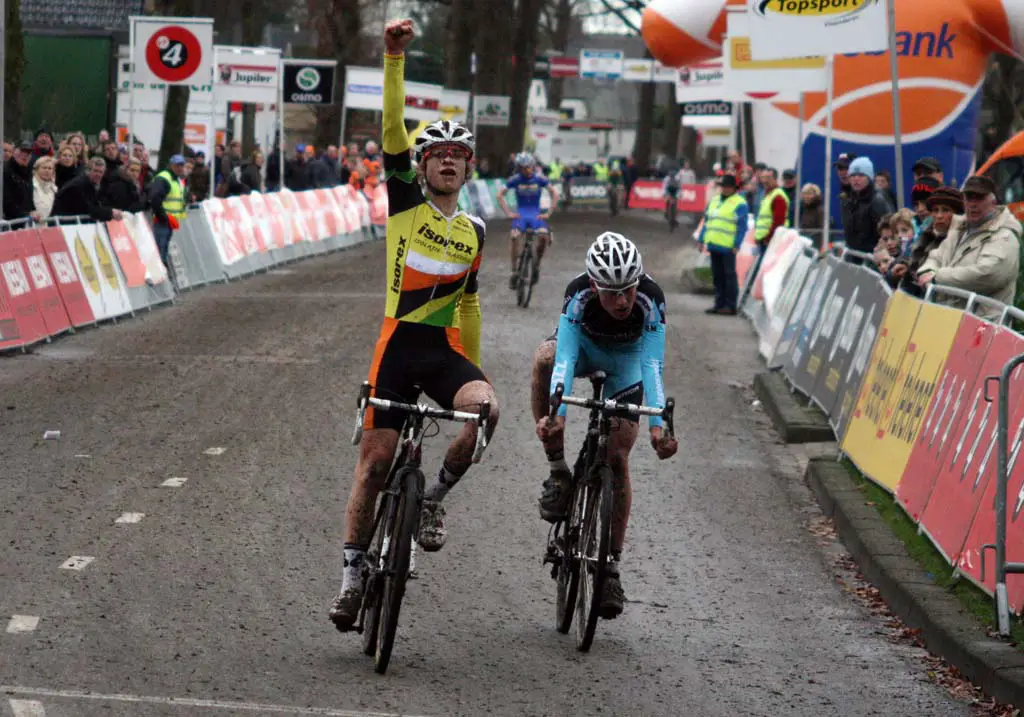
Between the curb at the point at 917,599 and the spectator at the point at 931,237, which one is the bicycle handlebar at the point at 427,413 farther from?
the spectator at the point at 931,237

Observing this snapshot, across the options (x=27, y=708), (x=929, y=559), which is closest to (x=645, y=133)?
(x=929, y=559)

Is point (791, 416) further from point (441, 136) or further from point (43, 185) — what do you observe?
point (43, 185)

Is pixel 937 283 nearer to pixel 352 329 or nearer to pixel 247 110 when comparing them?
pixel 352 329

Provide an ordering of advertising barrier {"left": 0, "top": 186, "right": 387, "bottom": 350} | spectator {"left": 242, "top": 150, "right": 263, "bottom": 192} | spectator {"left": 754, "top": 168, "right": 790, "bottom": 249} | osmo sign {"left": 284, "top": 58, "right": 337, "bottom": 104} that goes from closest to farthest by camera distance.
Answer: advertising barrier {"left": 0, "top": 186, "right": 387, "bottom": 350}, spectator {"left": 754, "top": 168, "right": 790, "bottom": 249}, spectator {"left": 242, "top": 150, "right": 263, "bottom": 192}, osmo sign {"left": 284, "top": 58, "right": 337, "bottom": 104}

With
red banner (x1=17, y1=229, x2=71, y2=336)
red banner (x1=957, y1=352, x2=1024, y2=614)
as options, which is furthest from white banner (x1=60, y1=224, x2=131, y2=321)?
red banner (x1=957, y1=352, x2=1024, y2=614)

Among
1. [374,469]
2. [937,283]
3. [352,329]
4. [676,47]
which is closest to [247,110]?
[676,47]

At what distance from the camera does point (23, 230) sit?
17.7 metres

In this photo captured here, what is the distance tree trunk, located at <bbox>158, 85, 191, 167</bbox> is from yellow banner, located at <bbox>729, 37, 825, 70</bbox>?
13574 millimetres

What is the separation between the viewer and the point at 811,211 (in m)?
22.9

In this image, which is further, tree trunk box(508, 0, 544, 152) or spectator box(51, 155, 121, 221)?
tree trunk box(508, 0, 544, 152)

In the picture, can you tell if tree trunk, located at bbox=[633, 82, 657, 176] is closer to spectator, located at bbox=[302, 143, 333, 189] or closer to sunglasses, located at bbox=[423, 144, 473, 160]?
spectator, located at bbox=[302, 143, 333, 189]

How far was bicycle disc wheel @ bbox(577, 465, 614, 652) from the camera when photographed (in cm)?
736

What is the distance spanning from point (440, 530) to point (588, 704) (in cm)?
99

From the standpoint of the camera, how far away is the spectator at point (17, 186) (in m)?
19.2
